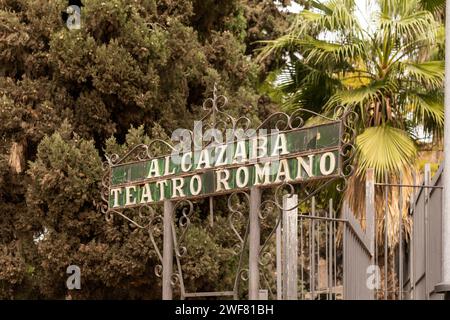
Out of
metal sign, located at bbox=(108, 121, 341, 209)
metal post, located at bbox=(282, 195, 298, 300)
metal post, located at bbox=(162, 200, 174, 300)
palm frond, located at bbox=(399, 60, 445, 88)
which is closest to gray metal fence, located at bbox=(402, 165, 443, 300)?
metal sign, located at bbox=(108, 121, 341, 209)

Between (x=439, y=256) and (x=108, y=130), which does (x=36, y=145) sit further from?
(x=439, y=256)

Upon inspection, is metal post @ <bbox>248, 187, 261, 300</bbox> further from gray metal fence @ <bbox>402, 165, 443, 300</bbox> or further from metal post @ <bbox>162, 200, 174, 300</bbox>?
gray metal fence @ <bbox>402, 165, 443, 300</bbox>

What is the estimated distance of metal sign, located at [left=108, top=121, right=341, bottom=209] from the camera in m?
8.12

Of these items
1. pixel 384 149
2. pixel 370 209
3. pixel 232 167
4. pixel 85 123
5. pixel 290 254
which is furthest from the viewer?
pixel 85 123

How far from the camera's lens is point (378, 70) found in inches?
648

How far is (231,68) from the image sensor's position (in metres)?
17.8

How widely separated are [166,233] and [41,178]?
622 cm

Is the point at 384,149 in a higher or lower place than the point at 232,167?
higher

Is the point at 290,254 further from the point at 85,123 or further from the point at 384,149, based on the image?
the point at 85,123

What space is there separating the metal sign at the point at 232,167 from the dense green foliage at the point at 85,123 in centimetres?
546

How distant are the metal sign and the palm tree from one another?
6198 millimetres

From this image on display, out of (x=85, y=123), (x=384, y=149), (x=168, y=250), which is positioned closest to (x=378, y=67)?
(x=384, y=149)

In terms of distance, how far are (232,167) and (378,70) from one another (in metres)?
8.19
